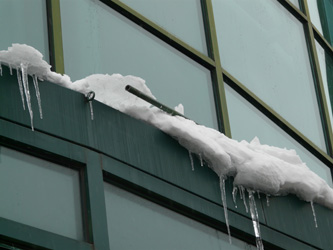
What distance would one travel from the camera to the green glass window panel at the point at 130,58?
9227 millimetres

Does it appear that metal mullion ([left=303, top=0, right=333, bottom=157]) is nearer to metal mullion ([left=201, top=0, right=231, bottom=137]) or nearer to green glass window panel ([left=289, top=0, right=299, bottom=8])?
green glass window panel ([left=289, top=0, right=299, bottom=8])

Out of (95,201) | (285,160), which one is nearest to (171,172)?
(95,201)

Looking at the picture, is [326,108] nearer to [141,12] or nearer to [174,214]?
[141,12]

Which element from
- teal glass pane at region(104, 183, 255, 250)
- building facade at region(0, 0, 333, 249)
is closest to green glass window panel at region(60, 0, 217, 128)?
building facade at region(0, 0, 333, 249)

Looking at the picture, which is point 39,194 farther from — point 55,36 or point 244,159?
point 244,159

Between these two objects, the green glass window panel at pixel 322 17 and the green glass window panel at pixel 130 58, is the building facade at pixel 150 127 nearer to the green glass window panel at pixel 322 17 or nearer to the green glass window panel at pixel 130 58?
the green glass window panel at pixel 130 58

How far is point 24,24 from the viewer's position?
8.88 meters

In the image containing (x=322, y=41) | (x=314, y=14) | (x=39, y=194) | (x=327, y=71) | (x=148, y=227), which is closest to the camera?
(x=39, y=194)

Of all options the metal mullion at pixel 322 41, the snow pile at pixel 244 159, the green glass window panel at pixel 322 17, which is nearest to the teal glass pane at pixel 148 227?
the snow pile at pixel 244 159

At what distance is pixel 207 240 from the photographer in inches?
344

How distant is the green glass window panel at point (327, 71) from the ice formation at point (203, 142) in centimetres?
332

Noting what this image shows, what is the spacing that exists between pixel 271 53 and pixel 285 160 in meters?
2.38

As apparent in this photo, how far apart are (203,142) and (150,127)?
436mm

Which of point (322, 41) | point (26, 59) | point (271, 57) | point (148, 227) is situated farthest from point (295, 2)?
point (26, 59)
